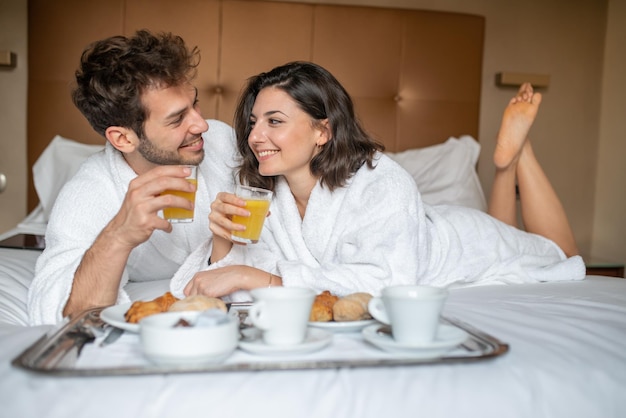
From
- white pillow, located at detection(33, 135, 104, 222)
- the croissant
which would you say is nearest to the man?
the croissant

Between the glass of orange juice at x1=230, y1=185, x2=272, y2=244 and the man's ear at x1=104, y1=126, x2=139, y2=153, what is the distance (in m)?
0.50

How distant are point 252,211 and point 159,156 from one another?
1.61 feet

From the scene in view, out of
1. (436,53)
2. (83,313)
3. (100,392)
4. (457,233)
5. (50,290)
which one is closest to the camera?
(100,392)

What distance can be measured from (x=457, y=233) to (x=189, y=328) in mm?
1361

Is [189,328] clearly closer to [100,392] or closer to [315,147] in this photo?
[100,392]

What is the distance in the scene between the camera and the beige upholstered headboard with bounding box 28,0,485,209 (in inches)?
109

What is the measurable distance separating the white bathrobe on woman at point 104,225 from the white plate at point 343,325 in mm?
672

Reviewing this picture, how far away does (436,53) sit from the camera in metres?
2.99

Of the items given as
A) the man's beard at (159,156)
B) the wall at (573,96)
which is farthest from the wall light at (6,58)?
the wall at (573,96)

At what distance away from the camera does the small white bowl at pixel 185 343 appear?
81cm

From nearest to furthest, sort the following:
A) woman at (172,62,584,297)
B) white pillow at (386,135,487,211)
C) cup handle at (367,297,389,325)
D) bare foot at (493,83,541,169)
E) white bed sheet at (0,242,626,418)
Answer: white bed sheet at (0,242,626,418) < cup handle at (367,297,389,325) < woman at (172,62,584,297) < bare foot at (493,83,541,169) < white pillow at (386,135,487,211)

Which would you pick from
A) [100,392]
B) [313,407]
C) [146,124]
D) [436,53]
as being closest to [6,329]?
[100,392]

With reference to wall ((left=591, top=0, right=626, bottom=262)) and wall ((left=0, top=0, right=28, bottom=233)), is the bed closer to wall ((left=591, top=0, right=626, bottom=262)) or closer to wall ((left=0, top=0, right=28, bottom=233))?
wall ((left=0, top=0, right=28, bottom=233))

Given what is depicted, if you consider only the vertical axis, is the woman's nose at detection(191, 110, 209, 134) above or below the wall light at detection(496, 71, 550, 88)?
below
